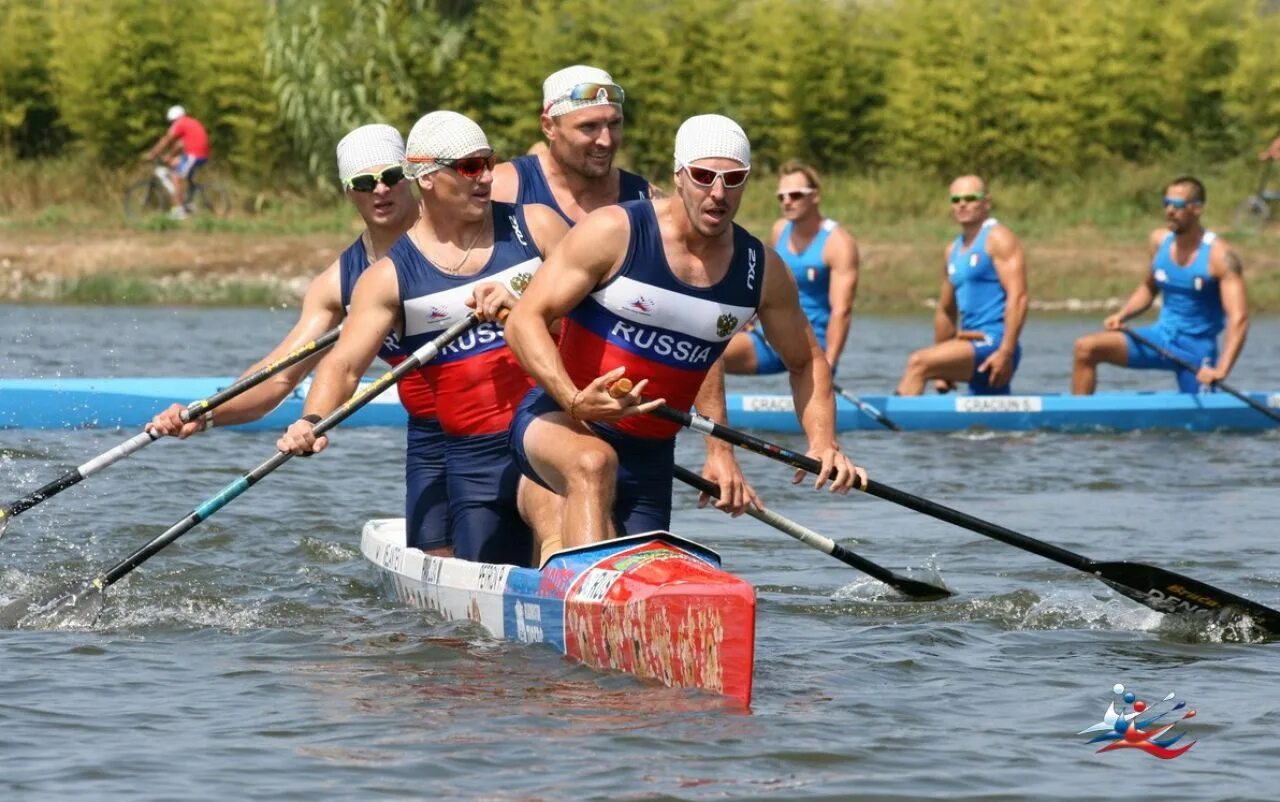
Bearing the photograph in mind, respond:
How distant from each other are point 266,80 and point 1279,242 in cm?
1455

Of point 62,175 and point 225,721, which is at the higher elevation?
point 62,175

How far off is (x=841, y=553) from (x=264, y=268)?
57.3 ft

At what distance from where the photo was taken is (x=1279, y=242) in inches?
1022

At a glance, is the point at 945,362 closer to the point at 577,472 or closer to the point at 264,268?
the point at 577,472

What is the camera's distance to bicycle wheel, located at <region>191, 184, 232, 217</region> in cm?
2730

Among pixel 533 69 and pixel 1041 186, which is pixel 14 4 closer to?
pixel 533 69

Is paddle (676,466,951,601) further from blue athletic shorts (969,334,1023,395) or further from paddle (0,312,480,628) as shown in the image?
blue athletic shorts (969,334,1023,395)

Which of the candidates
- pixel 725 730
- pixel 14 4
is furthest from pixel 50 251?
pixel 725 730

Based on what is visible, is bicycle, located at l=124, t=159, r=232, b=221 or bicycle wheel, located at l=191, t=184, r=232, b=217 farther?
bicycle wheel, located at l=191, t=184, r=232, b=217

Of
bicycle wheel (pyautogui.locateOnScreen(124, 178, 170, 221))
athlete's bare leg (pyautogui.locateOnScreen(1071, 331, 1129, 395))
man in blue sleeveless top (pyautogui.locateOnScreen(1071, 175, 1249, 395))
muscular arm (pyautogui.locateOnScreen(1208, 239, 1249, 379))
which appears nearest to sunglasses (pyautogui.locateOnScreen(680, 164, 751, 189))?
man in blue sleeveless top (pyautogui.locateOnScreen(1071, 175, 1249, 395))

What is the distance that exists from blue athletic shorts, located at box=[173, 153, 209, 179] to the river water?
14.6 metres

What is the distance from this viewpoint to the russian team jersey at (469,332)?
276 inches

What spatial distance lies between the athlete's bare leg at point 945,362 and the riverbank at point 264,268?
35.4ft

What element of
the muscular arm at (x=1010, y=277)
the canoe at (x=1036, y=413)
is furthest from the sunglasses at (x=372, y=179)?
the muscular arm at (x=1010, y=277)
